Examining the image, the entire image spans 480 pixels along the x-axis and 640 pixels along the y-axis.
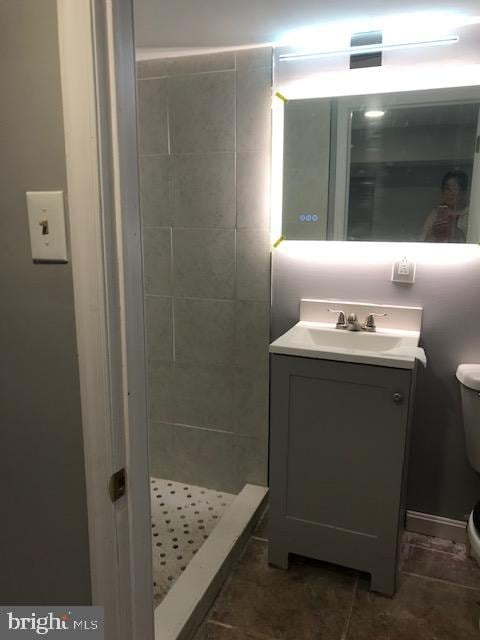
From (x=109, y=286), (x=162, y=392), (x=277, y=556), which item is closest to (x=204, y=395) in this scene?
(x=162, y=392)

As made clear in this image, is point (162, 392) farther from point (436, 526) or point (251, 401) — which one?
point (436, 526)

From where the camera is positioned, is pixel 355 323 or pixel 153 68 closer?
pixel 355 323

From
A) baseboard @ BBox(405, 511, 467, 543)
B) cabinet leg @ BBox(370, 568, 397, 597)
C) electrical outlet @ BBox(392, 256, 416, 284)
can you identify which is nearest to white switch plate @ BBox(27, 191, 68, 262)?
electrical outlet @ BBox(392, 256, 416, 284)

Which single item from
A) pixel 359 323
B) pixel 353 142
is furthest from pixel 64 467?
pixel 353 142

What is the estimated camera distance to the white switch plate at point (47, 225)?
2.45ft

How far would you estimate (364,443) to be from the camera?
5.73ft

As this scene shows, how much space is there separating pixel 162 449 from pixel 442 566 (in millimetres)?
1381

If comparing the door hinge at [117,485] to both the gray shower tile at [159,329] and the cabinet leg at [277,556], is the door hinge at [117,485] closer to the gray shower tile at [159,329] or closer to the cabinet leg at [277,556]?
the cabinet leg at [277,556]

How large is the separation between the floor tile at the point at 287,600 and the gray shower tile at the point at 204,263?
1157mm

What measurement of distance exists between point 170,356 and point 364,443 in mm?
1084

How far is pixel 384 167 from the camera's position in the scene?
6.50 ft

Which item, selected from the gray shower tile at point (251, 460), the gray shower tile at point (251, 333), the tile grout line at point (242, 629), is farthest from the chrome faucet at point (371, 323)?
the tile grout line at point (242, 629)

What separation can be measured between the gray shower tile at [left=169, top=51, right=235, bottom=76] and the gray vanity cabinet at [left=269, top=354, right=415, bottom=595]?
49.2 inches

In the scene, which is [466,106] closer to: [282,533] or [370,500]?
[370,500]
